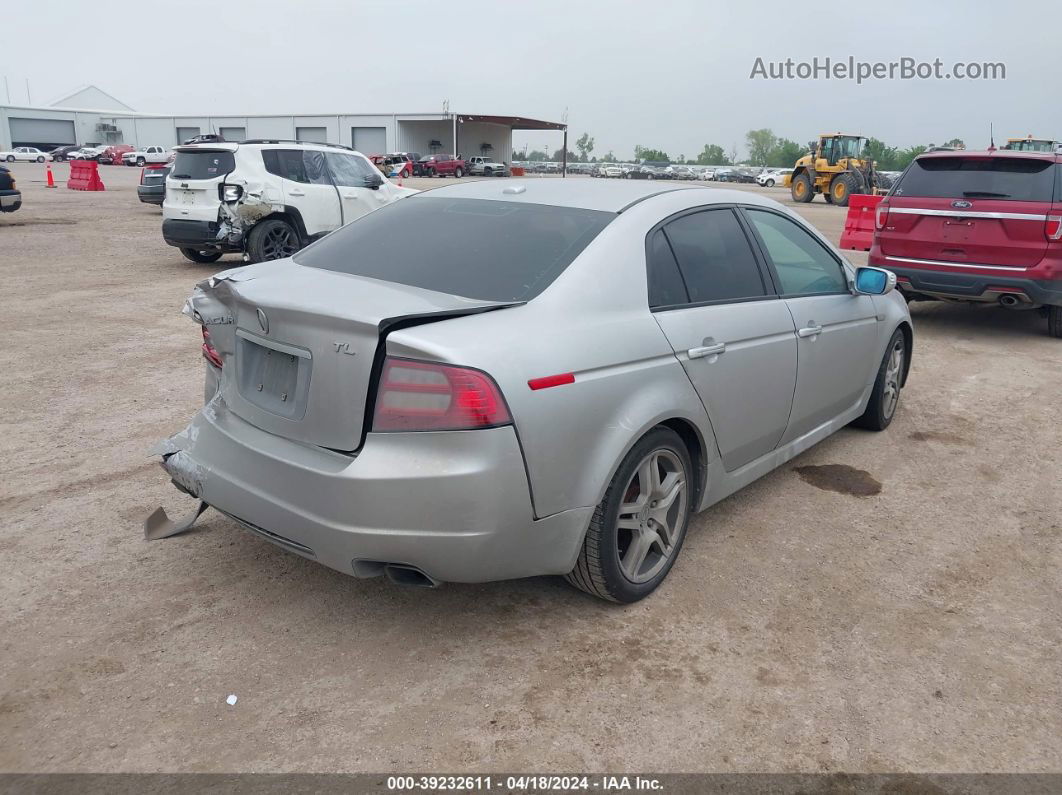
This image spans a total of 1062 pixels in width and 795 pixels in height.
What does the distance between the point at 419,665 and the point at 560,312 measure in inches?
51.6

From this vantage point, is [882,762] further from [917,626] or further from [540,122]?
[540,122]

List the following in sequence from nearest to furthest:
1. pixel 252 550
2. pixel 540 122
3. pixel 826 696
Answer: pixel 826 696 < pixel 252 550 < pixel 540 122

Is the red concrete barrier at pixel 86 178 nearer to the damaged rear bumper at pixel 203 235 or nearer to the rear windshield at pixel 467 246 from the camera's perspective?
the damaged rear bumper at pixel 203 235

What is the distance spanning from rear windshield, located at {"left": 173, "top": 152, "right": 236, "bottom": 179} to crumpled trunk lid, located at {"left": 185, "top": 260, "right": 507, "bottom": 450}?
837 cm

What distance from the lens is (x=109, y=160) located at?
6244 cm

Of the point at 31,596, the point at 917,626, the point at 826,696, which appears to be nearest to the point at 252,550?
the point at 31,596

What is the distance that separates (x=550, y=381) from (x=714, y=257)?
4.44 feet

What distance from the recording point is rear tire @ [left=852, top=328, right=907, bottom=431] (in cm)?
531

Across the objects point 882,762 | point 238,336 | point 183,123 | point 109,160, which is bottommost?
point 882,762

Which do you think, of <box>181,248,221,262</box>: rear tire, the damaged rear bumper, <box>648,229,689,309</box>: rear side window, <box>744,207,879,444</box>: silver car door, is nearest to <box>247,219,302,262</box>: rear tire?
the damaged rear bumper

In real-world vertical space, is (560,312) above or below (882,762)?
above

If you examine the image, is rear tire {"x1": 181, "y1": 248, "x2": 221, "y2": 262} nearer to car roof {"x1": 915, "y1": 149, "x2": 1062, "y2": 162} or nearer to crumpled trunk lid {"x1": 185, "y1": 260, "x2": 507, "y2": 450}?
car roof {"x1": 915, "y1": 149, "x2": 1062, "y2": 162}

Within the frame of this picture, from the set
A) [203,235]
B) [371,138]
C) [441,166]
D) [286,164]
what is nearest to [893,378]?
[286,164]

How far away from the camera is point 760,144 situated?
134375 millimetres
